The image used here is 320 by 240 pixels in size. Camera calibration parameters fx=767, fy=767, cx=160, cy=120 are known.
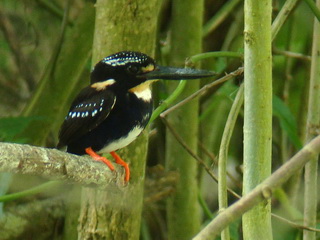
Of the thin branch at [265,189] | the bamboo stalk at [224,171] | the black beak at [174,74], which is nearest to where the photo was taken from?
the thin branch at [265,189]

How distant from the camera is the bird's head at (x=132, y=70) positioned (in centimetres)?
256

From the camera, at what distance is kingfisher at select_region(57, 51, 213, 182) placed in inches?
102

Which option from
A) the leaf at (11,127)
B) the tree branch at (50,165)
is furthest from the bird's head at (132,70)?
the leaf at (11,127)

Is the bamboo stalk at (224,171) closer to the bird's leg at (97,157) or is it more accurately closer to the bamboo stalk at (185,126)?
the bird's leg at (97,157)

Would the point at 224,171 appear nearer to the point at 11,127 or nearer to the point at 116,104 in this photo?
the point at 116,104

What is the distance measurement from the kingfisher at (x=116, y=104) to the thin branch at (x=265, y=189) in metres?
1.34

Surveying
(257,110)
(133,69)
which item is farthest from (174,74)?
(257,110)

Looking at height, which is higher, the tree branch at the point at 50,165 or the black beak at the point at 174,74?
the black beak at the point at 174,74

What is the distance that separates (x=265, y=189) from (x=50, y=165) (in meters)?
0.86

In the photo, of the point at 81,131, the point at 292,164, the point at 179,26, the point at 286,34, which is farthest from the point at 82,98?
the point at 286,34

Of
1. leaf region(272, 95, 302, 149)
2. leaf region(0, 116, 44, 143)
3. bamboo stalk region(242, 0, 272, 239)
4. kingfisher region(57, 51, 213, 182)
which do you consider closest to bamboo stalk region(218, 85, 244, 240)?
bamboo stalk region(242, 0, 272, 239)

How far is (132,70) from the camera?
2.62 m

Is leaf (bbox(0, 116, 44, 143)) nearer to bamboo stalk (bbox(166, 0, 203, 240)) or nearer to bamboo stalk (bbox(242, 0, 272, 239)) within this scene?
bamboo stalk (bbox(166, 0, 203, 240))

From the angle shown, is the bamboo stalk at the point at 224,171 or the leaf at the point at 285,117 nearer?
the bamboo stalk at the point at 224,171
